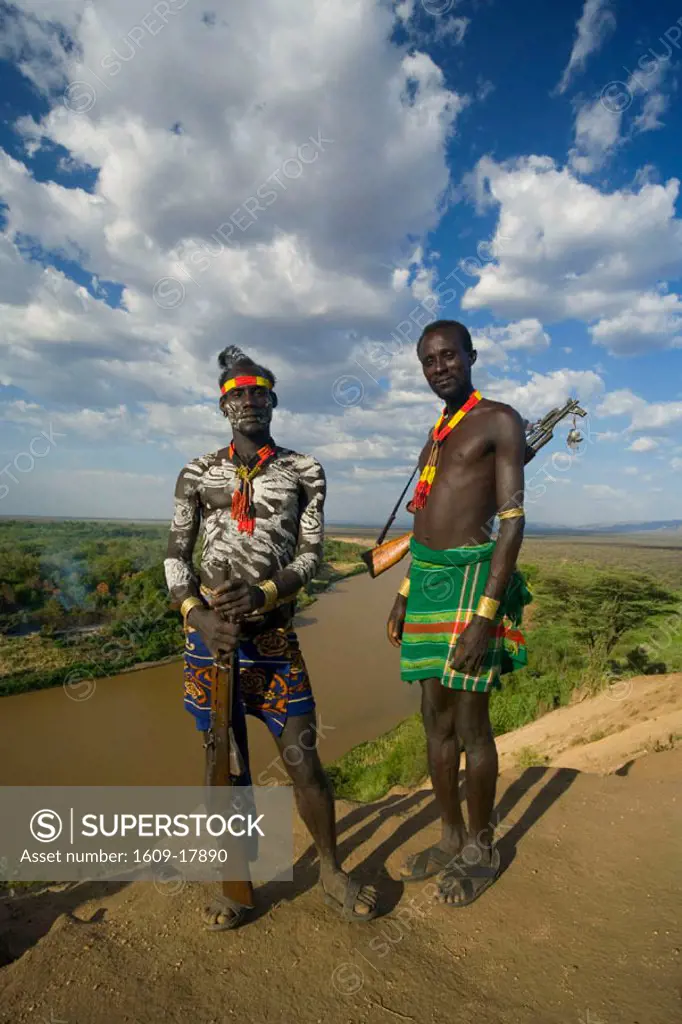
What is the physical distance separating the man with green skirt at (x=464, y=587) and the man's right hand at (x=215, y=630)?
2.68 feet

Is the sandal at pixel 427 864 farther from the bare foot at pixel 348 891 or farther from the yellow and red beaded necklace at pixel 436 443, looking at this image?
the yellow and red beaded necklace at pixel 436 443

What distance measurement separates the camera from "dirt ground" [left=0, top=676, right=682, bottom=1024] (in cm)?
210

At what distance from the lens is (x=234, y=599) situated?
2.41m

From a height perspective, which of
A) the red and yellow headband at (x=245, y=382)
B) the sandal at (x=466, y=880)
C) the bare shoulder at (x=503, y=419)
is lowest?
the sandal at (x=466, y=880)

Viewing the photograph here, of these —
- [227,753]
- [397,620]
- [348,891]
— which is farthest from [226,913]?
[397,620]

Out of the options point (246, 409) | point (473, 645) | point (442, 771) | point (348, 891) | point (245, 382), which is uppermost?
point (245, 382)

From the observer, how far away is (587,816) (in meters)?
3.67

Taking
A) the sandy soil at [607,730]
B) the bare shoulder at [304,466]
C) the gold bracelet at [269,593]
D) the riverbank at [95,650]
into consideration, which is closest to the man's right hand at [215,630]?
the gold bracelet at [269,593]

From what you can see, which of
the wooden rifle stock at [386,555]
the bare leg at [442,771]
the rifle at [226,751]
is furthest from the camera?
the wooden rifle stock at [386,555]

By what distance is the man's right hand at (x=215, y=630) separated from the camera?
243 centimetres

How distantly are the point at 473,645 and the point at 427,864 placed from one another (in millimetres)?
1303

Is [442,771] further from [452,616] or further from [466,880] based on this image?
[452,616]

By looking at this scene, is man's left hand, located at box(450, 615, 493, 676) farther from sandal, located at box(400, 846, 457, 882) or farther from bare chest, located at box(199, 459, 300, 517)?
sandal, located at box(400, 846, 457, 882)

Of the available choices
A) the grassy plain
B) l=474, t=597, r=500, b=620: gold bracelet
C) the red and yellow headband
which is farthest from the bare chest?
the grassy plain
